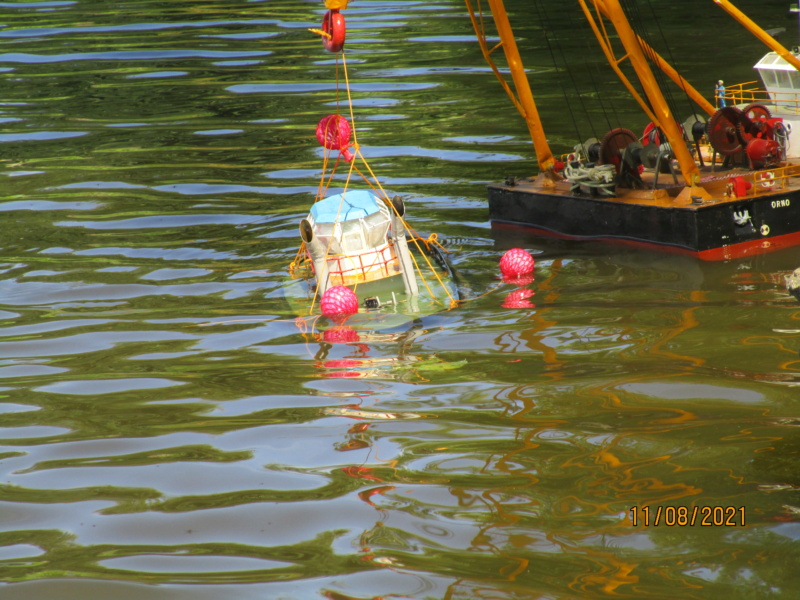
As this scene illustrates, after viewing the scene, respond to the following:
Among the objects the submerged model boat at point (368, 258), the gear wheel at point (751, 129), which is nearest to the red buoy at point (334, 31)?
the submerged model boat at point (368, 258)

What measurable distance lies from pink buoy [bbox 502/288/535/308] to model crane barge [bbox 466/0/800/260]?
3.33 meters

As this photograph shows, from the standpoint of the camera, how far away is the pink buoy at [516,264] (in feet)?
55.6

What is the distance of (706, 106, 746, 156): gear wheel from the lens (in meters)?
19.0

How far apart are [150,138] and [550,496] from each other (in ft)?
71.9

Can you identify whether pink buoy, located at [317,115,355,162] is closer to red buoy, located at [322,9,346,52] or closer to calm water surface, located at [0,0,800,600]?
red buoy, located at [322,9,346,52]

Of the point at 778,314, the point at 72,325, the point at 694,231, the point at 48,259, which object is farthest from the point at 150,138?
the point at 778,314

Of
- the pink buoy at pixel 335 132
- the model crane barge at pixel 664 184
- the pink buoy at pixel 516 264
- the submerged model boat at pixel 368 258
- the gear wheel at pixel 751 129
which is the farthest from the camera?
the gear wheel at pixel 751 129

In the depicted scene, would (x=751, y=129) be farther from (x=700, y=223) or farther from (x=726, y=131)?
(x=700, y=223)

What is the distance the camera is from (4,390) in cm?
1298

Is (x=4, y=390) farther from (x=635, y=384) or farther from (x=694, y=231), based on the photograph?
(x=694, y=231)
